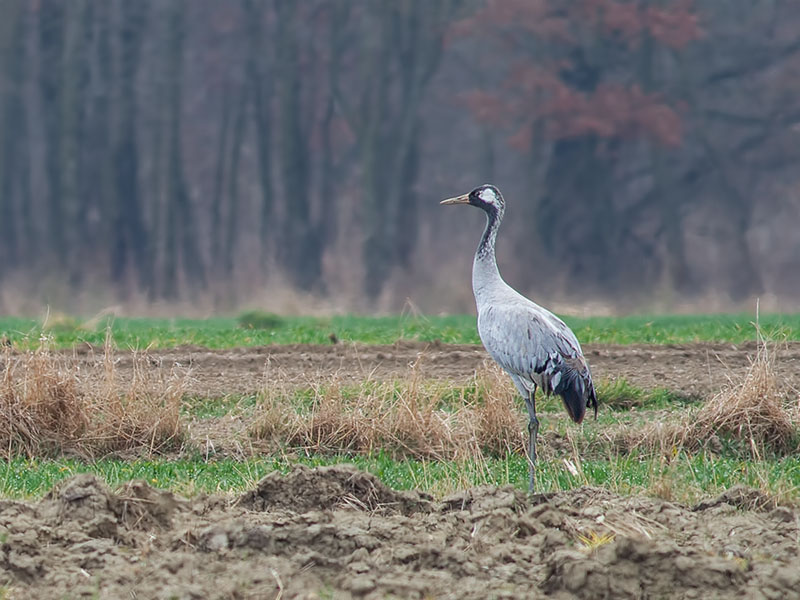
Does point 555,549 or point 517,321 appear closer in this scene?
point 555,549

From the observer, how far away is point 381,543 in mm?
5672

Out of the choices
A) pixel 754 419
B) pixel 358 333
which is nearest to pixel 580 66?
pixel 358 333

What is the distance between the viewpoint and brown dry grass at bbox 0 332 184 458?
9.24 meters

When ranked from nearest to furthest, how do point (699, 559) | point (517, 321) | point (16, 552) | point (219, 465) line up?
point (699, 559)
point (16, 552)
point (517, 321)
point (219, 465)

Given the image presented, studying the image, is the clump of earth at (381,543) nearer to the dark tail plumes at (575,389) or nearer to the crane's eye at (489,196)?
the dark tail plumes at (575,389)

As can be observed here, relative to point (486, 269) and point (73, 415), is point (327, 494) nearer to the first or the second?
point (486, 269)

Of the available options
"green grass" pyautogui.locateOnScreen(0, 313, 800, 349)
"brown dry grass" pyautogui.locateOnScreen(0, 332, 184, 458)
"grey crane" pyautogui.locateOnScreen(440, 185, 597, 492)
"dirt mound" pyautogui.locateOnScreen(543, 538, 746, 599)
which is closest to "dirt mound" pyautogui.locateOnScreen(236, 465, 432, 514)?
"grey crane" pyautogui.locateOnScreen(440, 185, 597, 492)

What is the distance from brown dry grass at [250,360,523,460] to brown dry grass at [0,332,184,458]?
0.74 metres

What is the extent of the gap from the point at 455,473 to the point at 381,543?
7.74 feet

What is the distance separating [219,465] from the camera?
349 inches

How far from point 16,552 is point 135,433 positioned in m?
3.89

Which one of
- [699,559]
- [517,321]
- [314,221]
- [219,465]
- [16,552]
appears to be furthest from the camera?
[314,221]

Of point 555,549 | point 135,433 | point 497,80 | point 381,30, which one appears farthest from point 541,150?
point 555,549

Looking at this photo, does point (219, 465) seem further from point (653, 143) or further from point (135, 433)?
point (653, 143)
